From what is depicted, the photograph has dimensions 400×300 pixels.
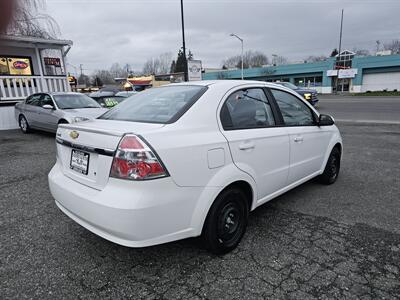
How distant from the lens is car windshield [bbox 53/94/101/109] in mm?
8688

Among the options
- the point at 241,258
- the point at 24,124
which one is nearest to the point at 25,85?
the point at 24,124

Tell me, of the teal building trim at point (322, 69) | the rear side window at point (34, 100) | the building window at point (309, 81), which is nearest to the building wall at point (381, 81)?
the teal building trim at point (322, 69)

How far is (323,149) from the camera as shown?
4164 mm

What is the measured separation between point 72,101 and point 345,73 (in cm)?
4417

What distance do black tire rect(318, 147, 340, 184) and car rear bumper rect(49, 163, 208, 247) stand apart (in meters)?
2.84

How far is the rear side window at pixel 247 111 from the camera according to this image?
9.14ft

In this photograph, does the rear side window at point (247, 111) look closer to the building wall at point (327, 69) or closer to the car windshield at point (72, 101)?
the car windshield at point (72, 101)

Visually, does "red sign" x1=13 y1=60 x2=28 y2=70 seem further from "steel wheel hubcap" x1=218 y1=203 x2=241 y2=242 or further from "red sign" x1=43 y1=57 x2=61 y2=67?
"steel wheel hubcap" x1=218 y1=203 x2=241 y2=242

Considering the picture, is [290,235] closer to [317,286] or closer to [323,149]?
[317,286]

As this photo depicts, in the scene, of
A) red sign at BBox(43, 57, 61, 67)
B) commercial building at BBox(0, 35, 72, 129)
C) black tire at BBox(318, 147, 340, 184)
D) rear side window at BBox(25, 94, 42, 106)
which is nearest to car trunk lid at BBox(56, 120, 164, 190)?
black tire at BBox(318, 147, 340, 184)

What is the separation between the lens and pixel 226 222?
273 cm

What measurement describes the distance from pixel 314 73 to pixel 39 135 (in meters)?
45.7

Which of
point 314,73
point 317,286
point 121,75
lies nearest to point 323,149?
point 317,286

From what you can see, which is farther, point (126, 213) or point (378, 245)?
point (378, 245)
